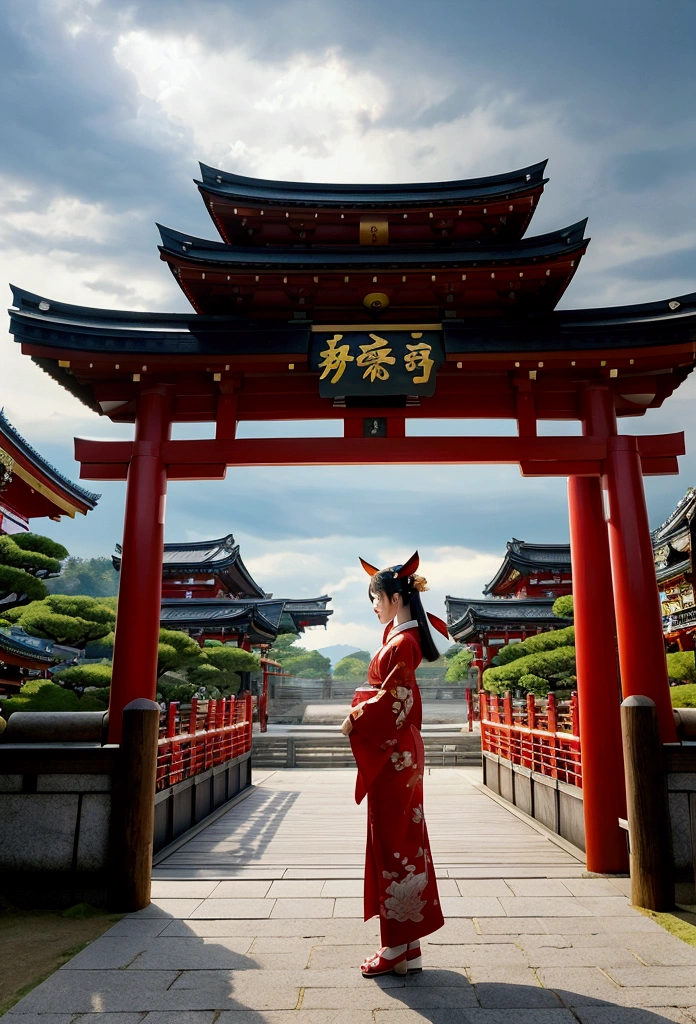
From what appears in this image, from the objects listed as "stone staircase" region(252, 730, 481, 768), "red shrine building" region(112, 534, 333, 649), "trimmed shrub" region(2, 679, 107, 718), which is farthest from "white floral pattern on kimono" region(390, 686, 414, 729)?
"red shrine building" region(112, 534, 333, 649)

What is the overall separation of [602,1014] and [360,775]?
1.55 meters

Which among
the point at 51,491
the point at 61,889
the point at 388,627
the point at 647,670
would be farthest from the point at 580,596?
the point at 51,491

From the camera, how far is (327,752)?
2042 centimetres

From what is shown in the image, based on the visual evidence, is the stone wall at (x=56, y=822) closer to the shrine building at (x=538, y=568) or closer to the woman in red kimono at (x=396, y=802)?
the woman in red kimono at (x=396, y=802)

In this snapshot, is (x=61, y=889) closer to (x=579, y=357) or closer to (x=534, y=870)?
(x=534, y=870)

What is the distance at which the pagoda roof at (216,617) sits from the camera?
25.6 meters

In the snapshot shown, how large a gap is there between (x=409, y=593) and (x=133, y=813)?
269 cm

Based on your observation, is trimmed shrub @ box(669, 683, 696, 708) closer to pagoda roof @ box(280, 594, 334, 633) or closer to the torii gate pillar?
the torii gate pillar

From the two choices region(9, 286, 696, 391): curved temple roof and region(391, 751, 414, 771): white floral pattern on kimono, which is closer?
region(391, 751, 414, 771): white floral pattern on kimono

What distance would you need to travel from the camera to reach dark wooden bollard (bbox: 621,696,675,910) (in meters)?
4.81

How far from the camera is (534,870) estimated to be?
6.34 meters

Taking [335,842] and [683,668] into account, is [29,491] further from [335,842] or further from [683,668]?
[683,668]

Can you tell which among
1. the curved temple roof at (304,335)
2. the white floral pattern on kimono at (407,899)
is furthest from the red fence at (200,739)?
the white floral pattern on kimono at (407,899)

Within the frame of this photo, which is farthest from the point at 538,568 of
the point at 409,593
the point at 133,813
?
the point at 409,593
